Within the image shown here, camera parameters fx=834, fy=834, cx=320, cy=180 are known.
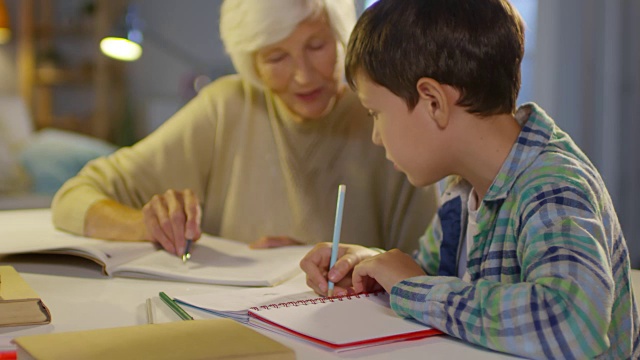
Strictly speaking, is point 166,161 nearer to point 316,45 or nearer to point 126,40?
point 316,45

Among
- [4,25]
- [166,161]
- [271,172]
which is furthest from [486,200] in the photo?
[4,25]

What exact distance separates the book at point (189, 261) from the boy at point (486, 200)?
0.12m

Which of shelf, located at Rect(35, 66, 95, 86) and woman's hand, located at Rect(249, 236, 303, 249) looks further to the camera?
shelf, located at Rect(35, 66, 95, 86)

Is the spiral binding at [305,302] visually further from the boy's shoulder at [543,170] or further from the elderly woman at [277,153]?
the elderly woman at [277,153]

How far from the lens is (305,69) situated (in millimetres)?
1601

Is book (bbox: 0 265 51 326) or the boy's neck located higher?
the boy's neck

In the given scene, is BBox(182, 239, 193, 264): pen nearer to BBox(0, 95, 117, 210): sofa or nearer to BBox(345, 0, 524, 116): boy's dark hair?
BBox(345, 0, 524, 116): boy's dark hair

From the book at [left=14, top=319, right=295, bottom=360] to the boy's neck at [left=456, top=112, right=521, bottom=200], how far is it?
395 millimetres

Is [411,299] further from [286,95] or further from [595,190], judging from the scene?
[286,95]

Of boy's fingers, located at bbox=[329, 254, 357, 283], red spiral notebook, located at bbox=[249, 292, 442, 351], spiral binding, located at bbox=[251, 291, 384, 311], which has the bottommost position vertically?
red spiral notebook, located at bbox=[249, 292, 442, 351]

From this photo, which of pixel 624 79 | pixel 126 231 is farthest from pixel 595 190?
pixel 624 79

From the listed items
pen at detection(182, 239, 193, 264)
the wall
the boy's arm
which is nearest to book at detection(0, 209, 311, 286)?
pen at detection(182, 239, 193, 264)

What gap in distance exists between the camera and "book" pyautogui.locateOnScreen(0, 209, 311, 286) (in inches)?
44.2

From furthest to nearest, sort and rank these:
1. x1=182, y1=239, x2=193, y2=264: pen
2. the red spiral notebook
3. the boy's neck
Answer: x1=182, y1=239, x2=193, y2=264: pen
the boy's neck
the red spiral notebook
